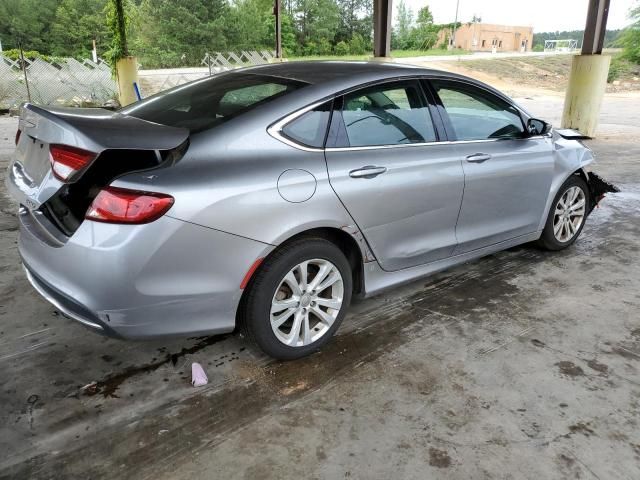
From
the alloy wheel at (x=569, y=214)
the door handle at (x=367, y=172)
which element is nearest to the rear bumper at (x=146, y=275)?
the door handle at (x=367, y=172)

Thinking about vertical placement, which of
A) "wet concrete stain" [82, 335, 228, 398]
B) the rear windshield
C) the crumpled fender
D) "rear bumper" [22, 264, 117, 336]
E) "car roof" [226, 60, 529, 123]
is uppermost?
"car roof" [226, 60, 529, 123]

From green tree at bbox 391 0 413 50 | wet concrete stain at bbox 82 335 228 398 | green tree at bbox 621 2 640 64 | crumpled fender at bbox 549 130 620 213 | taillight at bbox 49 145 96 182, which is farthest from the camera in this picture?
green tree at bbox 391 0 413 50

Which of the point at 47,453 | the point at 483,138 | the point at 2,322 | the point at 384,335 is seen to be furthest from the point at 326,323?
the point at 2,322

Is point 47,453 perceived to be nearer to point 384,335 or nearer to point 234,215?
point 234,215

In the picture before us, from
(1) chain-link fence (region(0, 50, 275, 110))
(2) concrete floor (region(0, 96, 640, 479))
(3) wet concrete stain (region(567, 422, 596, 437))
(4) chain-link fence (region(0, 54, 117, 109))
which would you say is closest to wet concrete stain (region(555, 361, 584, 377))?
(2) concrete floor (region(0, 96, 640, 479))

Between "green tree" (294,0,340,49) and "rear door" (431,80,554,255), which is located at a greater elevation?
"green tree" (294,0,340,49)

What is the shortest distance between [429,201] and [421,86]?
2.36 ft

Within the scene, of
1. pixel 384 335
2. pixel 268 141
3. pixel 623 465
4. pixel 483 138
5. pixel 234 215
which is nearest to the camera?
pixel 623 465

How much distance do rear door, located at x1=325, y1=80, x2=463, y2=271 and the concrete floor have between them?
1.69 ft

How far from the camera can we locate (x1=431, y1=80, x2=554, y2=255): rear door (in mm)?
3385

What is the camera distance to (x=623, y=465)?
6.98 ft

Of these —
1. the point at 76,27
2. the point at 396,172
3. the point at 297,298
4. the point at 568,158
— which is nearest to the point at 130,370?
the point at 297,298

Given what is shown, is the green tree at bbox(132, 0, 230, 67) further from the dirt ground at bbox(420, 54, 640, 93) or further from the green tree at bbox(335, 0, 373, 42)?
the dirt ground at bbox(420, 54, 640, 93)

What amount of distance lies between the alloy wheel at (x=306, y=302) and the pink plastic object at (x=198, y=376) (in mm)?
417
